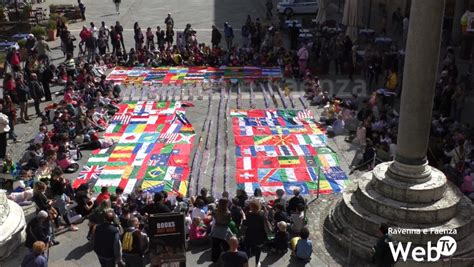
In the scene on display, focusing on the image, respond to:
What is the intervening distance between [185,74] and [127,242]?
14.6 meters

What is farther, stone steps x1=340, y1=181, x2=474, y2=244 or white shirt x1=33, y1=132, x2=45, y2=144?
white shirt x1=33, y1=132, x2=45, y2=144

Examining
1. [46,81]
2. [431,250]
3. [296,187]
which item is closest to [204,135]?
[296,187]

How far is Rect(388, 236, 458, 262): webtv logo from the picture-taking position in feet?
36.6

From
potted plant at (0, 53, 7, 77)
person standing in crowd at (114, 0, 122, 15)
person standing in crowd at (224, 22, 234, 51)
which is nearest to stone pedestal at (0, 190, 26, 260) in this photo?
potted plant at (0, 53, 7, 77)

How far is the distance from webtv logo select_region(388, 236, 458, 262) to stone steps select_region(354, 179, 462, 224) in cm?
44

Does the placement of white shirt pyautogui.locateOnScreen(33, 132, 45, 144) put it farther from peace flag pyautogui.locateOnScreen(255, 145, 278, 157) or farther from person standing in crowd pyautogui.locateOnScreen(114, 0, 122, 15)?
person standing in crowd pyautogui.locateOnScreen(114, 0, 122, 15)

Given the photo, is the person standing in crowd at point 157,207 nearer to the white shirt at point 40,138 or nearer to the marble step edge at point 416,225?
the marble step edge at point 416,225

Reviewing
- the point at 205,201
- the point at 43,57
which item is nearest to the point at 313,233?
the point at 205,201

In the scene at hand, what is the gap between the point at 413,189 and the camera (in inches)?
459

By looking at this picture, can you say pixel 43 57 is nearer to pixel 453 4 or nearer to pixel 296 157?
pixel 296 157

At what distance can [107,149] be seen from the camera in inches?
678

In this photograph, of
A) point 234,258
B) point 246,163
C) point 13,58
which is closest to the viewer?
point 234,258

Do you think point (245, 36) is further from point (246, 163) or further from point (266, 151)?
point (246, 163)

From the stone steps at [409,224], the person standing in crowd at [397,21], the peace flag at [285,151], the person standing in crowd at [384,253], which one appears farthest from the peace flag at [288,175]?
the person standing in crowd at [397,21]
